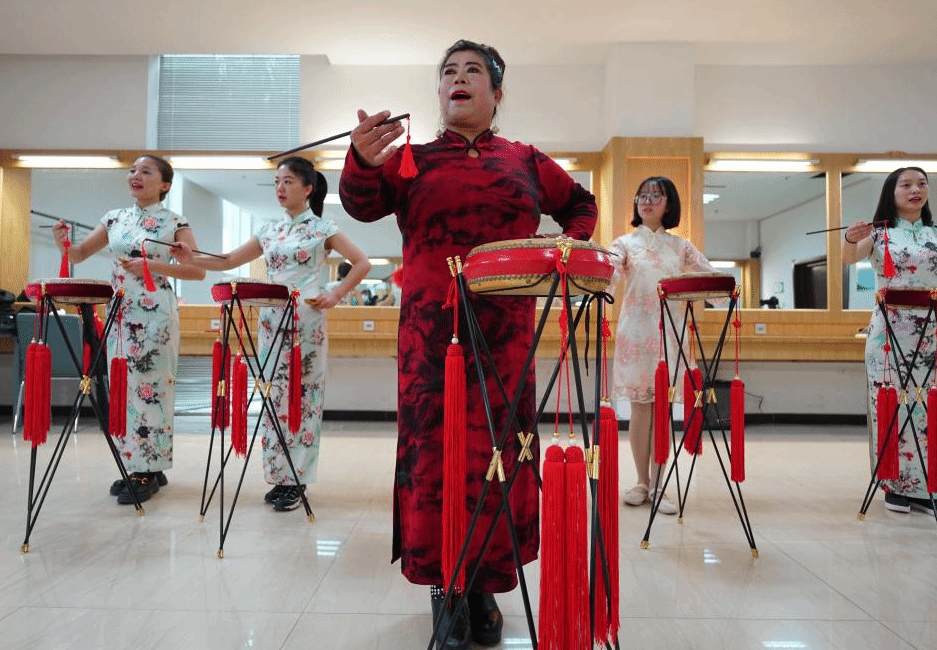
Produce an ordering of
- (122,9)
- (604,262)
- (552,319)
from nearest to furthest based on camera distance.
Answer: (604,262) < (122,9) < (552,319)

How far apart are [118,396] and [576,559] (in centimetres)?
225

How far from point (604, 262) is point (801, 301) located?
5.68 meters

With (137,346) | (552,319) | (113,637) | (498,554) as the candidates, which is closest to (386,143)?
(498,554)

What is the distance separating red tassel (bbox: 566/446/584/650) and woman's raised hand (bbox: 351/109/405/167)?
2.48 ft

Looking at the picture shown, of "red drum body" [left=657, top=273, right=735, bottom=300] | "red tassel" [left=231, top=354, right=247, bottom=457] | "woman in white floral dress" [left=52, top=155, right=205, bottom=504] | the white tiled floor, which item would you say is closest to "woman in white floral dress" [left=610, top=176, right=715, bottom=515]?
the white tiled floor

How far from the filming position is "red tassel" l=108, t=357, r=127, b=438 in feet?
8.48

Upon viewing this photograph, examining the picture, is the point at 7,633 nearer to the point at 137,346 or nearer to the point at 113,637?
the point at 113,637

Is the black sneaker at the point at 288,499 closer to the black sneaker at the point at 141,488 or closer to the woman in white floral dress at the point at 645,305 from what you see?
the black sneaker at the point at 141,488

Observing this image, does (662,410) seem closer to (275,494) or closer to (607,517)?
(607,517)

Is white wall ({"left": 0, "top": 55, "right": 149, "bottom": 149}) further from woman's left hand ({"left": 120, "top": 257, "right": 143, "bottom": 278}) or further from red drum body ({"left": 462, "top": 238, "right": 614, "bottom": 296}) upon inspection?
red drum body ({"left": 462, "top": 238, "right": 614, "bottom": 296})

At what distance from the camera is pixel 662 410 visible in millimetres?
2424

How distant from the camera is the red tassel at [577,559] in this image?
109 cm

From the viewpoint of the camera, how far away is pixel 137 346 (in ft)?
9.55

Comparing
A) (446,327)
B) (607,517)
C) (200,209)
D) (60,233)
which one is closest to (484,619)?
(607,517)
